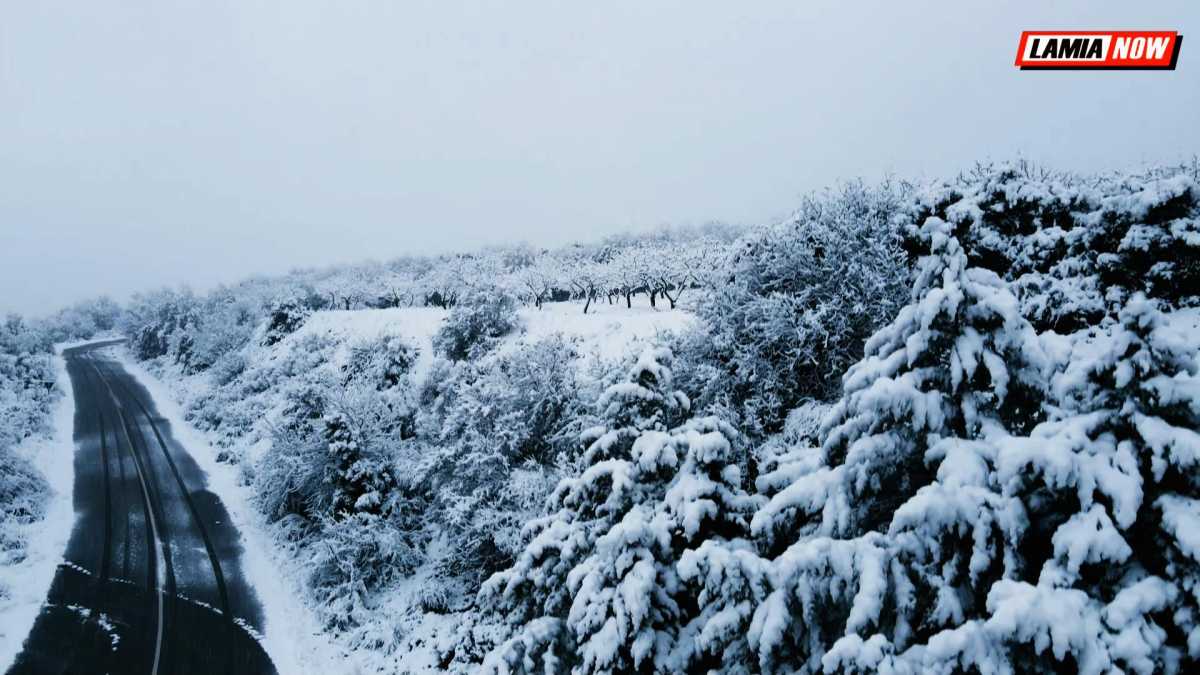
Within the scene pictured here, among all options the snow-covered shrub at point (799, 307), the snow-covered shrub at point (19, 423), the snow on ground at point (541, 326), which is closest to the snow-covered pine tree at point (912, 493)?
the snow-covered shrub at point (799, 307)

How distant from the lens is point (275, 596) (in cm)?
1900

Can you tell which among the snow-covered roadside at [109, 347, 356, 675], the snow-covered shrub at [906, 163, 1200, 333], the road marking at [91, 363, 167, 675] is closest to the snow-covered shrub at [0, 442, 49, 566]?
the road marking at [91, 363, 167, 675]

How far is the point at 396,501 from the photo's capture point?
20609 mm

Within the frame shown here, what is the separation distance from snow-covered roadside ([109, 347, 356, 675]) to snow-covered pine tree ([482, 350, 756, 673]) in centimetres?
1095

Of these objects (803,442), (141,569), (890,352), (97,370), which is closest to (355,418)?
(141,569)

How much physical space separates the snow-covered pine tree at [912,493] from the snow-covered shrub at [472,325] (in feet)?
87.5

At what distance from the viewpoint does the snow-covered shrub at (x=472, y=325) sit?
106ft

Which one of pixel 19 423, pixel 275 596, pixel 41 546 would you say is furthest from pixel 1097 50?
pixel 19 423

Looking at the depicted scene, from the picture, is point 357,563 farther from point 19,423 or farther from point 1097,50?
point 19,423

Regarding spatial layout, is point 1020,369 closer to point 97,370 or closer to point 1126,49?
point 1126,49

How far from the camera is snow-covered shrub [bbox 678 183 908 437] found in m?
14.5

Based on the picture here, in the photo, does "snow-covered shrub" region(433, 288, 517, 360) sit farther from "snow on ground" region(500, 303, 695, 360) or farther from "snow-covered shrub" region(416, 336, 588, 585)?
"snow-covered shrub" region(416, 336, 588, 585)

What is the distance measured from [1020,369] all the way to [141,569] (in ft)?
84.5

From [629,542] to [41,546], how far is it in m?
27.1
